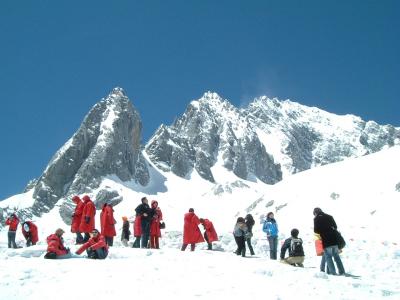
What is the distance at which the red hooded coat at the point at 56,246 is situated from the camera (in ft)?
56.7

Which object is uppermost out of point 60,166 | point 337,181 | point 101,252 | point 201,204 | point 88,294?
point 60,166

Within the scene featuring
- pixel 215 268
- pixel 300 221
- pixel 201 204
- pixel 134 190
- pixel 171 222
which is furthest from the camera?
pixel 134 190

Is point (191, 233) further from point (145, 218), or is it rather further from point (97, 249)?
point (97, 249)

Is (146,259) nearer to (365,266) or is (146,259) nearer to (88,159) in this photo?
(365,266)

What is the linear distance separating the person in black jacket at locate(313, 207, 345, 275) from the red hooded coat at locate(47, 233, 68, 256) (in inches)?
324

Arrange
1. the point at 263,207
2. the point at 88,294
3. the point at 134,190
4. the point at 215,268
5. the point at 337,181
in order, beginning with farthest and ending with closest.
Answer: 1. the point at 134,190
2. the point at 263,207
3. the point at 337,181
4. the point at 215,268
5. the point at 88,294

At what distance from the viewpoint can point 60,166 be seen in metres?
196

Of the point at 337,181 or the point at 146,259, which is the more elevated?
the point at 337,181

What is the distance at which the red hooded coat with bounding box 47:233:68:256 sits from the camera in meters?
17.3

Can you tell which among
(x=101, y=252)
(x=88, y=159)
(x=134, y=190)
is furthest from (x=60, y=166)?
(x=101, y=252)

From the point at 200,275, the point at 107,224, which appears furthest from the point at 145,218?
the point at 200,275

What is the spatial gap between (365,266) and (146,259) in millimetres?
8248

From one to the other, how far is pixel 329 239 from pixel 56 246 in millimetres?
8715

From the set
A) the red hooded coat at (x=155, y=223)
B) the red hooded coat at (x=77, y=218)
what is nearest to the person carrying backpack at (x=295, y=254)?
the red hooded coat at (x=155, y=223)
